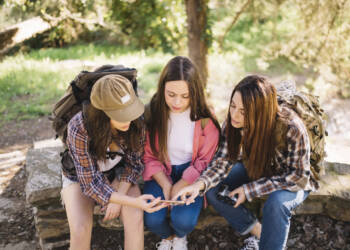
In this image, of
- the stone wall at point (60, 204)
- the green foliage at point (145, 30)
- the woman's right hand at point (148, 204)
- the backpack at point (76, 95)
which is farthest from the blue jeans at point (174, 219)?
the green foliage at point (145, 30)

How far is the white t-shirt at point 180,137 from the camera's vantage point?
7.96ft

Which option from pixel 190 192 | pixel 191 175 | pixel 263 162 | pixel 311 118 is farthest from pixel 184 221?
pixel 311 118

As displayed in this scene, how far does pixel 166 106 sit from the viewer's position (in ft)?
7.81

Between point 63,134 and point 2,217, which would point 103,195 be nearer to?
point 63,134

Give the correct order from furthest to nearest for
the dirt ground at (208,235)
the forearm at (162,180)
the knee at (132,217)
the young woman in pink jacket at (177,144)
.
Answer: the dirt ground at (208,235), the forearm at (162,180), the young woman in pink jacket at (177,144), the knee at (132,217)

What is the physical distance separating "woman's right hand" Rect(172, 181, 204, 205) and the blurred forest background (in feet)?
9.86

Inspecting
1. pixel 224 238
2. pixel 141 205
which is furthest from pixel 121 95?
pixel 224 238

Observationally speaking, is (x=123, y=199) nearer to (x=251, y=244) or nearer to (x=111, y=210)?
(x=111, y=210)

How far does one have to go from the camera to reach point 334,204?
254cm

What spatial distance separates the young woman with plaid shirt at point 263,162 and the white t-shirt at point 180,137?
251 millimetres

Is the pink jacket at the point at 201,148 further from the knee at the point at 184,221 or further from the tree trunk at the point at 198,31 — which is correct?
the tree trunk at the point at 198,31

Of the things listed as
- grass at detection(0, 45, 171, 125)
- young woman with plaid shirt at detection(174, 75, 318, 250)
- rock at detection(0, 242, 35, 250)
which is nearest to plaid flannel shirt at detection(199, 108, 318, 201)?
young woman with plaid shirt at detection(174, 75, 318, 250)

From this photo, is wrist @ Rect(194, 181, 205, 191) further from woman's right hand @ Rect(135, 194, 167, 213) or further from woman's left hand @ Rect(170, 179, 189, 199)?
woman's right hand @ Rect(135, 194, 167, 213)

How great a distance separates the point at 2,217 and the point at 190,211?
1931 mm
